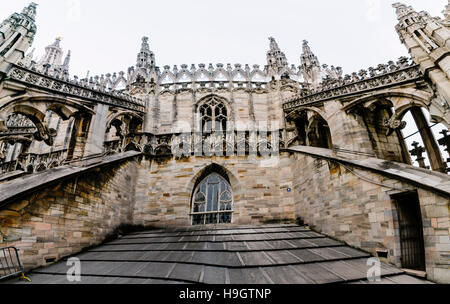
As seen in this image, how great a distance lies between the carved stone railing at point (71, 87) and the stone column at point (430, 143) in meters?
15.9

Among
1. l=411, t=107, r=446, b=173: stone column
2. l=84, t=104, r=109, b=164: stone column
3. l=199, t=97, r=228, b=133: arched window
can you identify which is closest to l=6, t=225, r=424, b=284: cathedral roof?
l=84, t=104, r=109, b=164: stone column

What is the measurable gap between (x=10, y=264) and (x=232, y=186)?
8.43 m

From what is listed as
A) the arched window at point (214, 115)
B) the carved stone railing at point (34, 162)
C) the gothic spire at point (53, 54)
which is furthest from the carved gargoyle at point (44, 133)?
the gothic spire at point (53, 54)

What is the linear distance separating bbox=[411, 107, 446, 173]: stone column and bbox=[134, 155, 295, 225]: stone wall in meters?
7.36

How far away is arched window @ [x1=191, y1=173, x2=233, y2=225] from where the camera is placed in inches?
425

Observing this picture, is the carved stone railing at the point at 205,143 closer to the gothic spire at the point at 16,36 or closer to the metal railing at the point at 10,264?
the gothic spire at the point at 16,36

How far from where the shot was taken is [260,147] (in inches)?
464

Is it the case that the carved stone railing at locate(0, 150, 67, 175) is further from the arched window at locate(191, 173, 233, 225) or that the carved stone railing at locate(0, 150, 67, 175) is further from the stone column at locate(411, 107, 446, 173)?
the stone column at locate(411, 107, 446, 173)

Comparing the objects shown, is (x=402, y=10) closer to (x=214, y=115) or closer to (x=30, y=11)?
(x=214, y=115)

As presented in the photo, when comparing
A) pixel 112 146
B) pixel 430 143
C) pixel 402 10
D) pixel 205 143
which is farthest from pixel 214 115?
pixel 430 143

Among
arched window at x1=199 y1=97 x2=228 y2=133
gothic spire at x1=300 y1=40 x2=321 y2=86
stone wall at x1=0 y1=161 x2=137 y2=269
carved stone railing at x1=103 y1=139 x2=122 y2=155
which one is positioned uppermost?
gothic spire at x1=300 y1=40 x2=321 y2=86

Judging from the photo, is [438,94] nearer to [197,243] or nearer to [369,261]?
[369,261]

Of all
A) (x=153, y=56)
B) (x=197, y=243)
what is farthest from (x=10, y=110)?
(x=153, y=56)

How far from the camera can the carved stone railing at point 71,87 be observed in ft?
26.6
